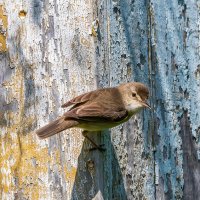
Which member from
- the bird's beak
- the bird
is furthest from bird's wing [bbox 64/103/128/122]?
the bird's beak

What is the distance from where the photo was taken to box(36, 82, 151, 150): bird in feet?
16.6

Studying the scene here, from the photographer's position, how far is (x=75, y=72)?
17.3ft

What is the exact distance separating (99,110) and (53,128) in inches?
20.3

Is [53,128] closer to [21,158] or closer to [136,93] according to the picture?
[21,158]

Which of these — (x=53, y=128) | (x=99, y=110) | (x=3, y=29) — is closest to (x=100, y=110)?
(x=99, y=110)

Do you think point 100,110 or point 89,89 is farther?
point 100,110

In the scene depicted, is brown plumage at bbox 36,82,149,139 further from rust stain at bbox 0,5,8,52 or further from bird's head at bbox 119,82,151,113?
rust stain at bbox 0,5,8,52

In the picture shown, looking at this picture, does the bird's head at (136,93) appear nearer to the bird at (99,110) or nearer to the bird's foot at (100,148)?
the bird at (99,110)

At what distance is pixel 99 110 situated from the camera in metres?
5.41

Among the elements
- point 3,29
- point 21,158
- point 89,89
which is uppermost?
point 3,29

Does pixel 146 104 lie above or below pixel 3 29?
below

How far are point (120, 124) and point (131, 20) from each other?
66 centimetres

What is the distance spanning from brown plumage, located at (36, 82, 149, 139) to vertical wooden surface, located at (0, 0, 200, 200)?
6cm

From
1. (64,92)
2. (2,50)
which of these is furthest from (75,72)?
(2,50)
